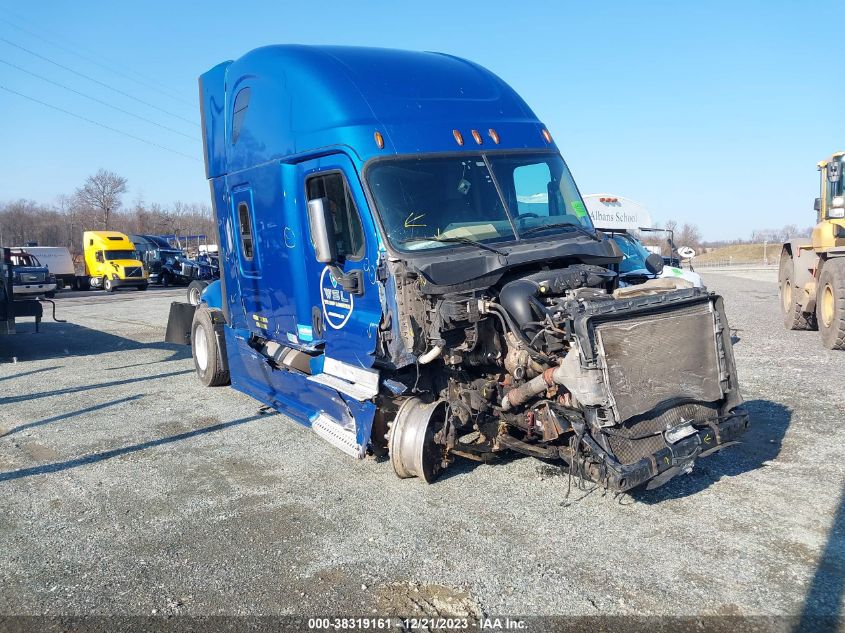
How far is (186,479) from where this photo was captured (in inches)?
235

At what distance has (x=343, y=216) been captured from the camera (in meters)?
5.87

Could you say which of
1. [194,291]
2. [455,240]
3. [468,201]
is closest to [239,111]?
[468,201]

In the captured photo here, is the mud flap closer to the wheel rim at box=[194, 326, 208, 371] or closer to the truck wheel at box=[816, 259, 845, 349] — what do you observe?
the wheel rim at box=[194, 326, 208, 371]

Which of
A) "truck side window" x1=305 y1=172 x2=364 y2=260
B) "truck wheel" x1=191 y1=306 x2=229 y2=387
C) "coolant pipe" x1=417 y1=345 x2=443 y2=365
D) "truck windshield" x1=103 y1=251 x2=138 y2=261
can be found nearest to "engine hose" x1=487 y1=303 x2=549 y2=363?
"coolant pipe" x1=417 y1=345 x2=443 y2=365

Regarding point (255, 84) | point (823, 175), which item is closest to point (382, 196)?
point (255, 84)

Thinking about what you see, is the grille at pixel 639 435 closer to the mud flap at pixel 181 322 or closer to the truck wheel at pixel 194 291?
the mud flap at pixel 181 322

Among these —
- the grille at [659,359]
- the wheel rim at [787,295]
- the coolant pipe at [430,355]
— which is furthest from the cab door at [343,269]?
the wheel rim at [787,295]

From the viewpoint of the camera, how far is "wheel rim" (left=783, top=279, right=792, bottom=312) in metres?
13.9

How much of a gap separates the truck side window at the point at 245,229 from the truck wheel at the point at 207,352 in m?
1.74

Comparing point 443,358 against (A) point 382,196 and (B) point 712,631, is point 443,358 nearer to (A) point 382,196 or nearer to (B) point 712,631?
(A) point 382,196

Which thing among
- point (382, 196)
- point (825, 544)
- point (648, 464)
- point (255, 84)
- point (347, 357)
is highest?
point (255, 84)

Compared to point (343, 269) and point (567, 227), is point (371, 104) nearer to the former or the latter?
point (343, 269)

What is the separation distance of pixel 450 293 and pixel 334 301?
4.36 feet

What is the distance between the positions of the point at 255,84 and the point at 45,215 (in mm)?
100770
